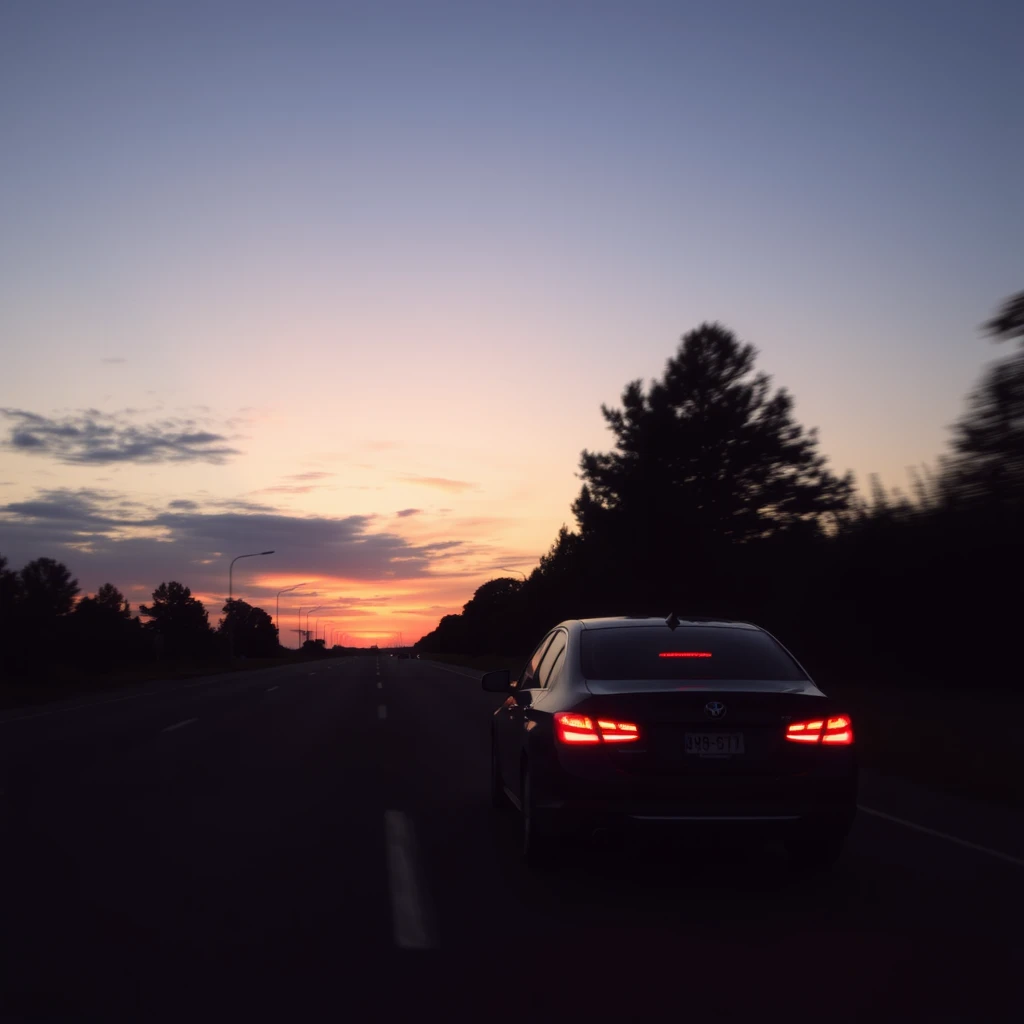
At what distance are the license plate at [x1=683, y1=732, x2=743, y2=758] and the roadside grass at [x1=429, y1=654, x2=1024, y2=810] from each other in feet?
16.9

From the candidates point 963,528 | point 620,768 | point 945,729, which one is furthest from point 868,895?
point 963,528

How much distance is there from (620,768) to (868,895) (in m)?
1.62

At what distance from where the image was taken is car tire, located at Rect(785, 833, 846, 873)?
21.7ft

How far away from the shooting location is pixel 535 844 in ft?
22.5

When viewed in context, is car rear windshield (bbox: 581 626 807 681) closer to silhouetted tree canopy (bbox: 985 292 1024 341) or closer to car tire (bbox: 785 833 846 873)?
car tire (bbox: 785 833 846 873)

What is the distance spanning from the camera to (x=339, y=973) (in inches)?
190

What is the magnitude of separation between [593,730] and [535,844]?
37.1 inches

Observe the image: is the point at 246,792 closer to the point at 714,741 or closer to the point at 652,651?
the point at 652,651

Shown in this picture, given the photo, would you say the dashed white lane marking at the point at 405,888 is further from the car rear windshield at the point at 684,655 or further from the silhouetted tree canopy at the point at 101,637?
the silhouetted tree canopy at the point at 101,637

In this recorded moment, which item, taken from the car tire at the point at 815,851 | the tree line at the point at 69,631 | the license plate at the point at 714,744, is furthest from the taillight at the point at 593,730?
the tree line at the point at 69,631

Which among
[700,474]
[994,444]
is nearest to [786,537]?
[700,474]

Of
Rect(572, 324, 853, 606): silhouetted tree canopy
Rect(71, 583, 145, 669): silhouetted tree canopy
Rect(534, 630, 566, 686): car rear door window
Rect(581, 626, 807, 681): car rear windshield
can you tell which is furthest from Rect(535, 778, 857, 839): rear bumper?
Rect(71, 583, 145, 669): silhouetted tree canopy

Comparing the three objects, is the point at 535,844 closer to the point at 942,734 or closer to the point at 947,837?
the point at 947,837

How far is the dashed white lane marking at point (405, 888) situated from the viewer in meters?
5.40
